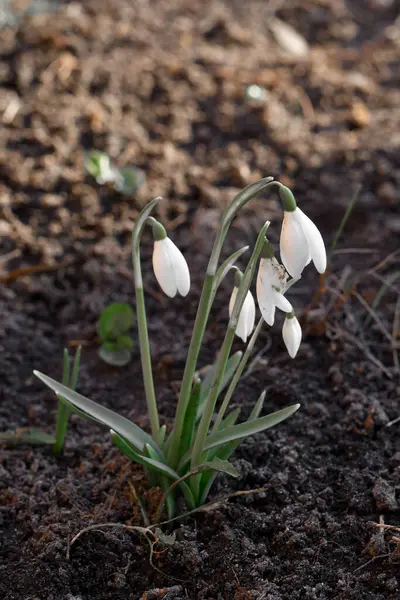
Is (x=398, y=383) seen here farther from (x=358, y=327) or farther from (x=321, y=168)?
(x=321, y=168)

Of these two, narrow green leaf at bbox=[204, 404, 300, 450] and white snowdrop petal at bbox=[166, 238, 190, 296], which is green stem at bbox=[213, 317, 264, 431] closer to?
narrow green leaf at bbox=[204, 404, 300, 450]

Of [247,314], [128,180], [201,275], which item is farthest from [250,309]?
[128,180]

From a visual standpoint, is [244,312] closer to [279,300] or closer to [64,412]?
[279,300]

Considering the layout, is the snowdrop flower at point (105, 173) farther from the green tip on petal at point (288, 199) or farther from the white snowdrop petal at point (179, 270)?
the green tip on petal at point (288, 199)

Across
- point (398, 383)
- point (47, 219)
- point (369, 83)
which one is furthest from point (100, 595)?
point (369, 83)

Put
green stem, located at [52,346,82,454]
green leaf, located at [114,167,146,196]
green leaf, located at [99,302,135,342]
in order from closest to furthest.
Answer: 1. green stem, located at [52,346,82,454]
2. green leaf, located at [99,302,135,342]
3. green leaf, located at [114,167,146,196]

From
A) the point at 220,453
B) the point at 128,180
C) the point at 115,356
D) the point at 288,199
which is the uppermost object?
the point at 288,199

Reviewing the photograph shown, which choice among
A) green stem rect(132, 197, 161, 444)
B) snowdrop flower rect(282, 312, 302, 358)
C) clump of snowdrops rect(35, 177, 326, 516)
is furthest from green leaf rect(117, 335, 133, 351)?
snowdrop flower rect(282, 312, 302, 358)
